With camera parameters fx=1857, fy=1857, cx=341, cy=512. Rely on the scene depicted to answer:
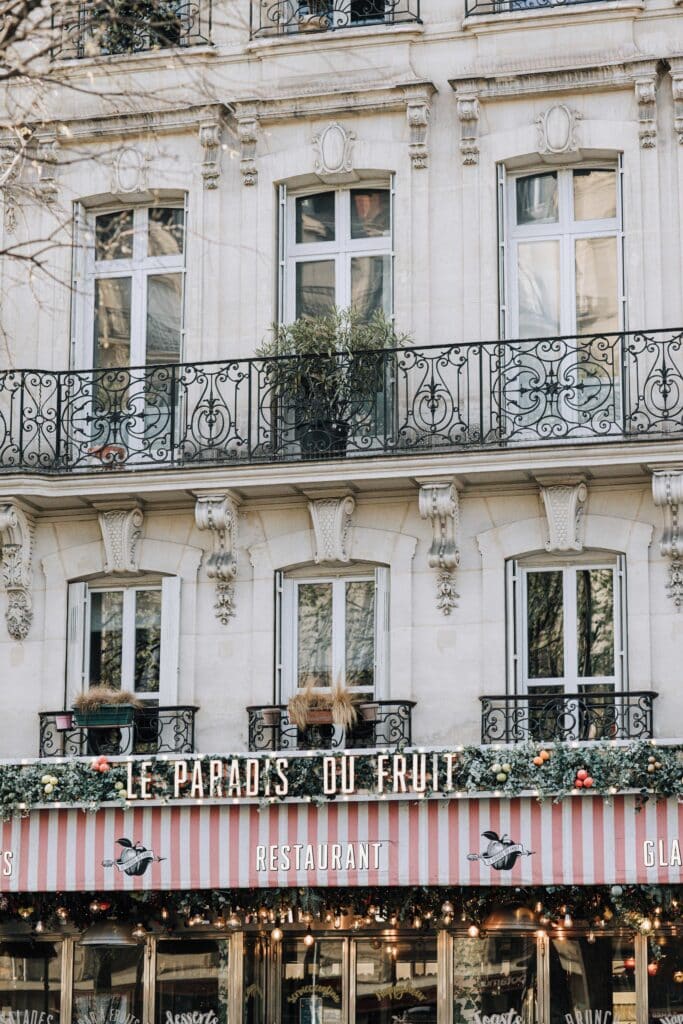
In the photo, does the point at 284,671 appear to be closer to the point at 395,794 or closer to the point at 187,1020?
the point at 395,794

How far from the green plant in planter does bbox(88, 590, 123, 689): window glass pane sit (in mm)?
2272

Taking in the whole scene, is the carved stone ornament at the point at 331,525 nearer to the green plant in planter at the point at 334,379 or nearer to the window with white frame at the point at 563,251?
the green plant in planter at the point at 334,379

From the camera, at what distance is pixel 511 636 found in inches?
603

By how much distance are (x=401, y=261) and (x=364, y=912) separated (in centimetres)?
549

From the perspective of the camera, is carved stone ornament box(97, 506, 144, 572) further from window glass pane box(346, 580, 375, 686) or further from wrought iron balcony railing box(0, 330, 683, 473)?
window glass pane box(346, 580, 375, 686)

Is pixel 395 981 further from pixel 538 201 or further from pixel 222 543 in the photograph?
pixel 538 201

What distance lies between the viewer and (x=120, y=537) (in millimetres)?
15969

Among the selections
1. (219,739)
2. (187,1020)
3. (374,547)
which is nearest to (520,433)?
(374,547)

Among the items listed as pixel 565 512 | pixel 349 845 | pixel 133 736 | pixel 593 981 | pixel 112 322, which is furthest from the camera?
pixel 112 322

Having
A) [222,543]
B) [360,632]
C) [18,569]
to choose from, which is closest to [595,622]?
[360,632]

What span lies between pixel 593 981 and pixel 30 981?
4772mm

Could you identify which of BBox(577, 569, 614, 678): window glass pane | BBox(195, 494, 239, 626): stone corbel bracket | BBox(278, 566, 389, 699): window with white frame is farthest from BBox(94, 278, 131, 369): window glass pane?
BBox(577, 569, 614, 678): window glass pane

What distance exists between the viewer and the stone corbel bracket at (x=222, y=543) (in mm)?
15531

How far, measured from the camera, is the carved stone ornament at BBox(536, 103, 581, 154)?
15.7 meters
